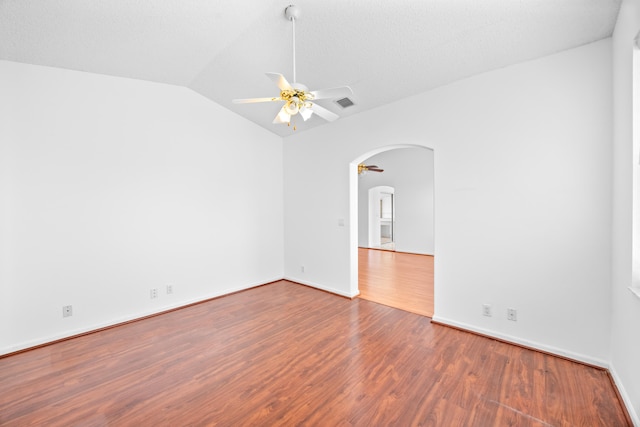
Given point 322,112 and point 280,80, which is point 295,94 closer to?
point 280,80

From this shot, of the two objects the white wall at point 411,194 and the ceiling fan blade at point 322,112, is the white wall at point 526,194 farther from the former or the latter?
the white wall at point 411,194

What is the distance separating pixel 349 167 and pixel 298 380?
121 inches

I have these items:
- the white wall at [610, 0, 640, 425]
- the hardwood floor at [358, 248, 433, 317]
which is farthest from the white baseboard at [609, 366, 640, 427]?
the hardwood floor at [358, 248, 433, 317]

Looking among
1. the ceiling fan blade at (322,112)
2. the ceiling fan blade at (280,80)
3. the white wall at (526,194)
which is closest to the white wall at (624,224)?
the white wall at (526,194)

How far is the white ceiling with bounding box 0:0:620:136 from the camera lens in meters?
2.23

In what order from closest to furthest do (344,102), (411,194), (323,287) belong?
(344,102)
(323,287)
(411,194)

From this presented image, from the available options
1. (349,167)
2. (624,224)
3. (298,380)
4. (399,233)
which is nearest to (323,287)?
(349,167)

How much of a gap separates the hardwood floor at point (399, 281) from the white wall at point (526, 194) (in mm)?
755

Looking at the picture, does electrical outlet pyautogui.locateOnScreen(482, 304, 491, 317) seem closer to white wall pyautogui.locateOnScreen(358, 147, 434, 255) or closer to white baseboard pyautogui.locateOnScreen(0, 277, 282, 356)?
white baseboard pyautogui.locateOnScreen(0, 277, 282, 356)

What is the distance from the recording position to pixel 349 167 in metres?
4.25

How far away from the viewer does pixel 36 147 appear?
2.84m

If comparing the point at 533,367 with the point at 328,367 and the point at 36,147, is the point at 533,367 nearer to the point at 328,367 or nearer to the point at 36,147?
the point at 328,367

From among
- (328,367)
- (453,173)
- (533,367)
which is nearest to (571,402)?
(533,367)

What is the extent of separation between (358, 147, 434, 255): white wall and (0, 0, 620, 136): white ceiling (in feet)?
15.9
